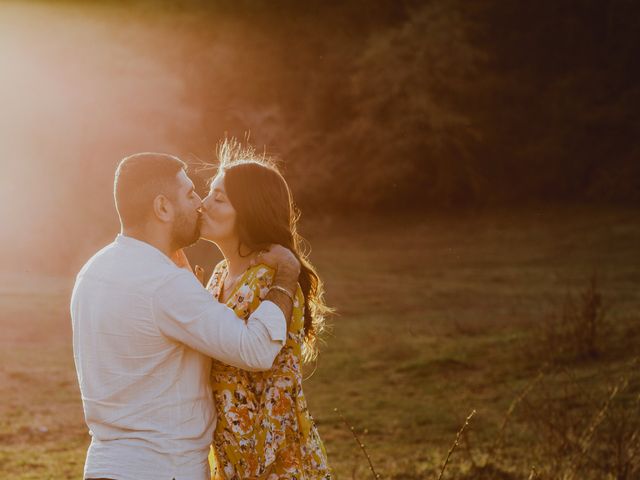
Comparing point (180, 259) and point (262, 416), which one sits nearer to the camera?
point (262, 416)

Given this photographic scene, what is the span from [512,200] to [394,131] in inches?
226

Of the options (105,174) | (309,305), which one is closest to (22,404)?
(309,305)

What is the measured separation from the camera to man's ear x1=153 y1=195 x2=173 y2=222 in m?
2.84

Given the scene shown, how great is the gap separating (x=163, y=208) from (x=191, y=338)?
1.48 ft

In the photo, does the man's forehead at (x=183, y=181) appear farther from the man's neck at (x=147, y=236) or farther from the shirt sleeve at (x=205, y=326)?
the shirt sleeve at (x=205, y=326)

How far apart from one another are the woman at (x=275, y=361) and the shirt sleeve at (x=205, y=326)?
0.70 feet

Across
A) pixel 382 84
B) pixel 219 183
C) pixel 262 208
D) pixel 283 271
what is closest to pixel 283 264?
pixel 283 271

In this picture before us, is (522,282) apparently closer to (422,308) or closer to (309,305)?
(422,308)

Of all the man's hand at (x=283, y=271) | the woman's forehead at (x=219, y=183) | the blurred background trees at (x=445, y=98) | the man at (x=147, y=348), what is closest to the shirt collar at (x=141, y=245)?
the man at (x=147, y=348)

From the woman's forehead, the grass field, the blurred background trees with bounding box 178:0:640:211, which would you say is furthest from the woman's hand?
the blurred background trees with bounding box 178:0:640:211

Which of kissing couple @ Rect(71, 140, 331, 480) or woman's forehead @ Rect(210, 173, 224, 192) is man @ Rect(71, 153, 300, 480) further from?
woman's forehead @ Rect(210, 173, 224, 192)

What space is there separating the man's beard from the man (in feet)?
0.40

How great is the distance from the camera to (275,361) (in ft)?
9.68

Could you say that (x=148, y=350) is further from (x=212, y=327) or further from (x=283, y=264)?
(x=283, y=264)
